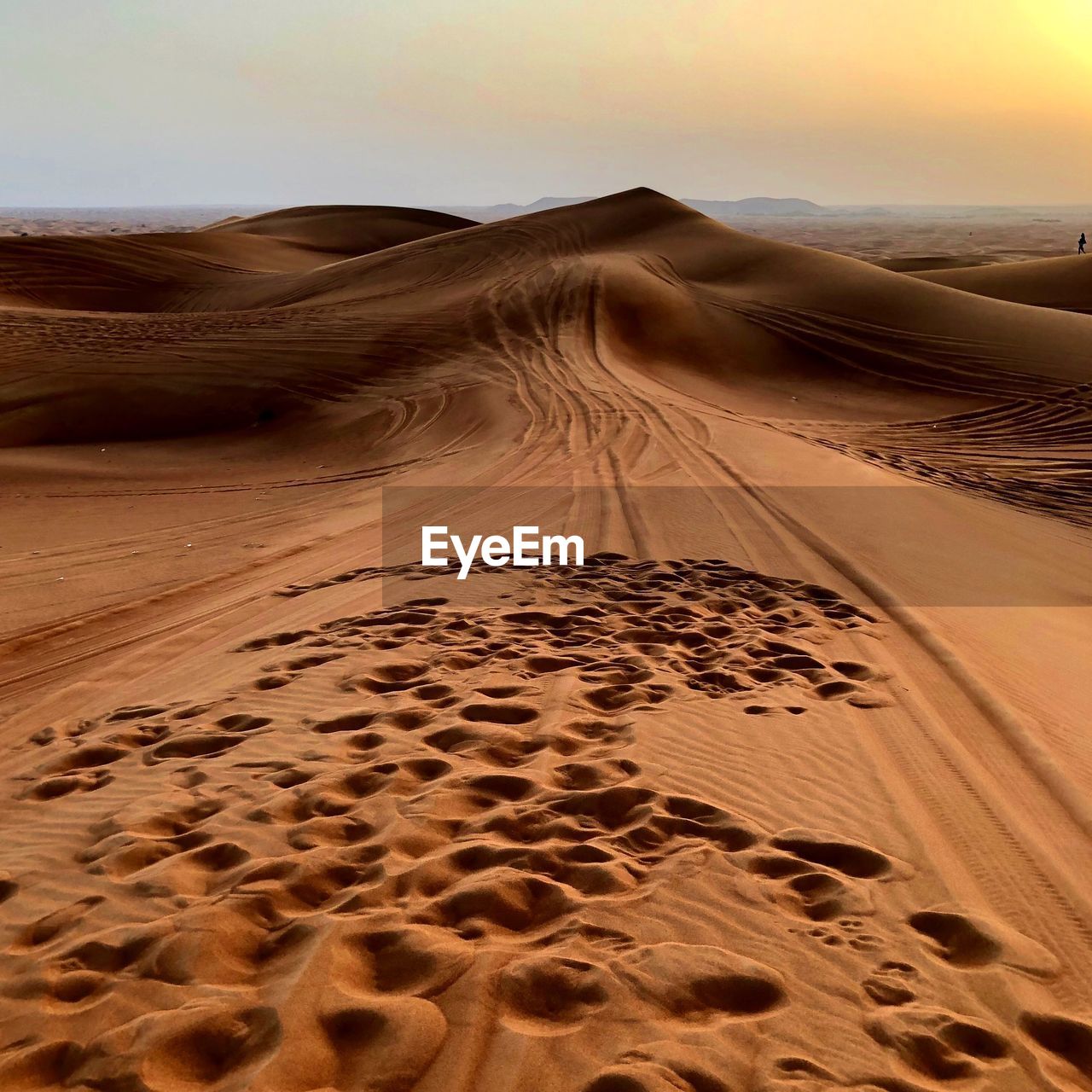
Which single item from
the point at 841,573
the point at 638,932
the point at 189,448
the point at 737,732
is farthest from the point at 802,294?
the point at 638,932

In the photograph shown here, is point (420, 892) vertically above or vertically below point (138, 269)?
below

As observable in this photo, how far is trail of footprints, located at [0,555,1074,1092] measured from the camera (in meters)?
2.55

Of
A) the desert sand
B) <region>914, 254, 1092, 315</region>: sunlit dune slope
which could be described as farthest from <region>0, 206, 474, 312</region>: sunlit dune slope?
<region>914, 254, 1092, 315</region>: sunlit dune slope

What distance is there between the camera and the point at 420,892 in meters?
3.25

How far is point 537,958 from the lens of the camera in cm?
285

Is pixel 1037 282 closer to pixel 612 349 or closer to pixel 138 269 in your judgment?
pixel 612 349
